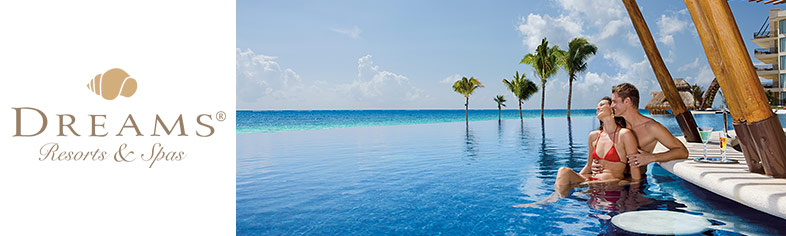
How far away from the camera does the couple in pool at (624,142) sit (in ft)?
14.5

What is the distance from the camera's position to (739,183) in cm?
346

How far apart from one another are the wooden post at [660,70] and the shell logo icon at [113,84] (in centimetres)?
695

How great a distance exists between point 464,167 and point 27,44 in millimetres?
6397

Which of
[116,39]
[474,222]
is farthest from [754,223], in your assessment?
[116,39]

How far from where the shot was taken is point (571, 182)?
4902 millimetres

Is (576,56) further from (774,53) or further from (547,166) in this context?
(547,166)

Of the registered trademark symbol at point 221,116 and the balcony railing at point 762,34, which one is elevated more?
the balcony railing at point 762,34

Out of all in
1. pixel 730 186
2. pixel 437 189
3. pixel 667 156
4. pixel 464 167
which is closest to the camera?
pixel 730 186

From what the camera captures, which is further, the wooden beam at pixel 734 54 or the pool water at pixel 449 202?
the pool water at pixel 449 202

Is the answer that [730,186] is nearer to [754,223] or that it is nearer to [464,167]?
Result: [754,223]

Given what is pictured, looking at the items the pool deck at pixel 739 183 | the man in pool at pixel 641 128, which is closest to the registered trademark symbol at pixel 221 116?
the man in pool at pixel 641 128

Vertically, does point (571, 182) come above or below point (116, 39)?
below

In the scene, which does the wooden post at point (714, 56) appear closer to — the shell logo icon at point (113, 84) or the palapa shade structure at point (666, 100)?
the shell logo icon at point (113, 84)

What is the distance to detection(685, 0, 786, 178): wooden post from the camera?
3.39 m
